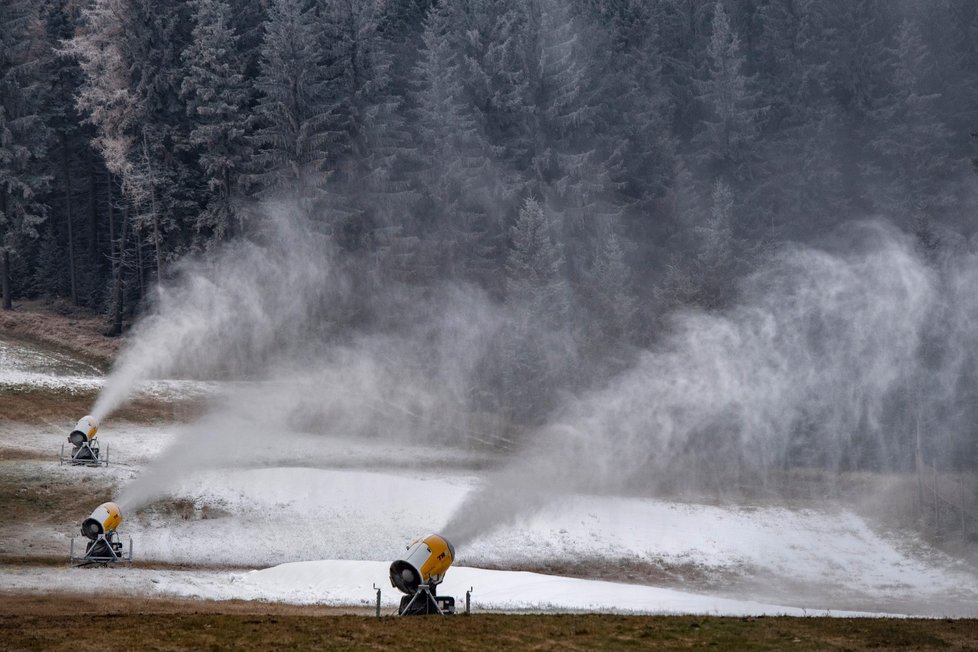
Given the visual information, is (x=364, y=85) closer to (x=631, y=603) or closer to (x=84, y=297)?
(x=84, y=297)

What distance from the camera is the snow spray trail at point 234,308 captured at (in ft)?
181

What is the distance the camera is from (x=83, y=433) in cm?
3975

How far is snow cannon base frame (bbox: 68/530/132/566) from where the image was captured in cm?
3067

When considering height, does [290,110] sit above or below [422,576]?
above

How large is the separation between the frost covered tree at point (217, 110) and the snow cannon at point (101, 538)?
30294 millimetres

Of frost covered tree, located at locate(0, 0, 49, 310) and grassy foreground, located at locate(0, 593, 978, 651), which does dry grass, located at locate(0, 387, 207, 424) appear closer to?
frost covered tree, located at locate(0, 0, 49, 310)

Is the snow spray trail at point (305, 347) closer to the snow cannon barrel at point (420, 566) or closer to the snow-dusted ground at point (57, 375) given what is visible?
the snow-dusted ground at point (57, 375)

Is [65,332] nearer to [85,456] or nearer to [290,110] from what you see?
[290,110]

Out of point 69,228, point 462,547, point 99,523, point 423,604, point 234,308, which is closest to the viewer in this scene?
point 423,604

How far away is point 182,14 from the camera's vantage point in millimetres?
62875

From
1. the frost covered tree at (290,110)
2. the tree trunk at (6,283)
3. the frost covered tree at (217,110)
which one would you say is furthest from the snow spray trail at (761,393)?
the tree trunk at (6,283)

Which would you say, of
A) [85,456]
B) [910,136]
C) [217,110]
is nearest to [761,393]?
[85,456]

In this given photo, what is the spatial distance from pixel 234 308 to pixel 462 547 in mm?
25603

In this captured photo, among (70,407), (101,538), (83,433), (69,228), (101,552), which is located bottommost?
(101,552)
